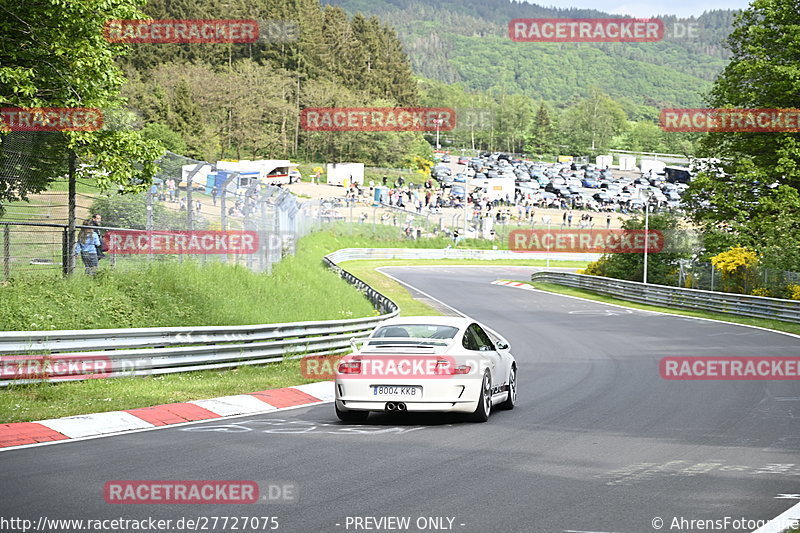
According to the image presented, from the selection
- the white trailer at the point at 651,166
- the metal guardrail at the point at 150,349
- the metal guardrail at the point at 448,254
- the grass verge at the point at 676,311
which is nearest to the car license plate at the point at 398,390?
the metal guardrail at the point at 150,349

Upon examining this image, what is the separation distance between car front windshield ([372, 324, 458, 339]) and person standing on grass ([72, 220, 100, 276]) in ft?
25.4

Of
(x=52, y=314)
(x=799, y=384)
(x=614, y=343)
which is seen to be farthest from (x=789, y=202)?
(x=52, y=314)

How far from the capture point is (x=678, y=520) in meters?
7.21

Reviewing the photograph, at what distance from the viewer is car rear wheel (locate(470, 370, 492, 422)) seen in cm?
1262

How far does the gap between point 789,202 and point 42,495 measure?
40.0 metres

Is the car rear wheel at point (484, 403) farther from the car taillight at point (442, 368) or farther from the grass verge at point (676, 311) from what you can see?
the grass verge at point (676, 311)

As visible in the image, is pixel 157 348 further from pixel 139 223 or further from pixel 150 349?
pixel 139 223

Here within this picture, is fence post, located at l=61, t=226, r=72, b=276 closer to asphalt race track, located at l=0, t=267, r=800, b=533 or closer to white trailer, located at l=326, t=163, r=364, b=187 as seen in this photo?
asphalt race track, located at l=0, t=267, r=800, b=533

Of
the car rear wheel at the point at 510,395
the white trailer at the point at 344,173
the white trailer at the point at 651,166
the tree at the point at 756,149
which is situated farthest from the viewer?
the white trailer at the point at 651,166

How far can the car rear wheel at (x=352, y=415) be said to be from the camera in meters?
12.7

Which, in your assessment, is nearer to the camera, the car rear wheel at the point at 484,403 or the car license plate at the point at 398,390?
the car license plate at the point at 398,390

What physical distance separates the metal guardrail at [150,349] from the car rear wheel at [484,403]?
5.82m

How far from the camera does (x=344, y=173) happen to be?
108 m

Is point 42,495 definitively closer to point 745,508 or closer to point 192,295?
point 745,508
